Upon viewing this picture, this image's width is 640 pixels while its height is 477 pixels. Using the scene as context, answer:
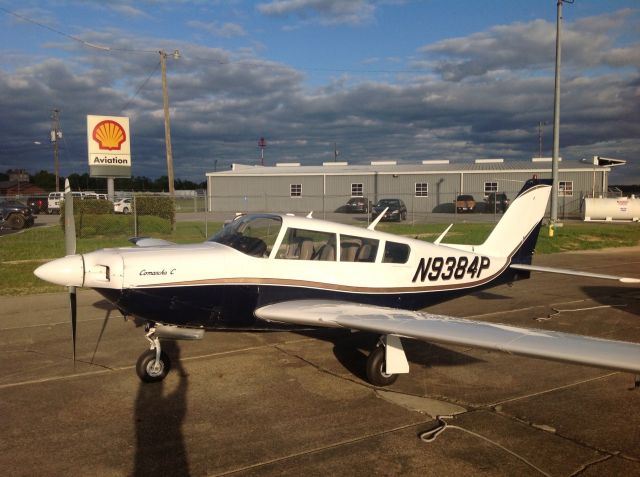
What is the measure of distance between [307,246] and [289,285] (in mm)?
633

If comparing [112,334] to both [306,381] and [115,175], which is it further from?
[115,175]

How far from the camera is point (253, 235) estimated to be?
7.20 metres

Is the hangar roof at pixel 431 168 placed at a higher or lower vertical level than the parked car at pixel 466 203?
higher

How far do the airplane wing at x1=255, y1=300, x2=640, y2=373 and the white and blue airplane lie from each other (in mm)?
13

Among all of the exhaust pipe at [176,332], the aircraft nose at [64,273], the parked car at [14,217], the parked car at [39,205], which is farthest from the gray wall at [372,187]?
the aircraft nose at [64,273]

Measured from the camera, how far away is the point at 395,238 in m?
8.09

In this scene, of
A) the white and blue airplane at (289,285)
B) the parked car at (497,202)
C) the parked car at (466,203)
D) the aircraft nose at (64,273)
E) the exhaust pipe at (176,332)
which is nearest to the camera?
the white and blue airplane at (289,285)

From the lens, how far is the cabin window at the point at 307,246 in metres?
7.24

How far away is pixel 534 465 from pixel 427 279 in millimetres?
3999

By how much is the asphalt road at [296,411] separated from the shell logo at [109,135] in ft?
80.8

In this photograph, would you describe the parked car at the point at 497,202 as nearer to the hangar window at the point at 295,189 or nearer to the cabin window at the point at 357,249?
the hangar window at the point at 295,189

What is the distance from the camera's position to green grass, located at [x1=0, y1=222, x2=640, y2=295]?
14152mm

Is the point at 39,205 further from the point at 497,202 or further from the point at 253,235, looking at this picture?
the point at 253,235

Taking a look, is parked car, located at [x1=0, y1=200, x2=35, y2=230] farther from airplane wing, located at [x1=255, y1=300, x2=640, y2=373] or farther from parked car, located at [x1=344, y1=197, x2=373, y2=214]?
airplane wing, located at [x1=255, y1=300, x2=640, y2=373]
